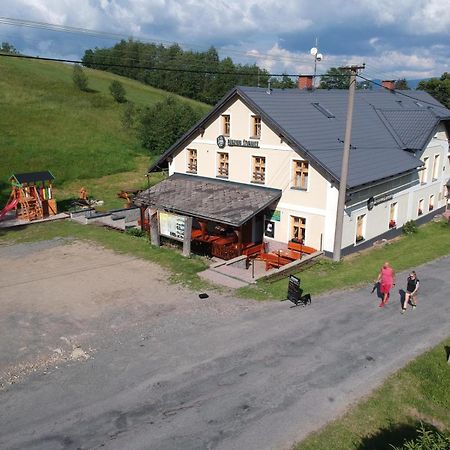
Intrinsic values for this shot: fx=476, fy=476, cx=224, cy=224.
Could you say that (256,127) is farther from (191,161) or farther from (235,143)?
(191,161)

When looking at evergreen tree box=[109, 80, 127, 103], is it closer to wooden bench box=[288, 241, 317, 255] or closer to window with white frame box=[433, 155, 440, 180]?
window with white frame box=[433, 155, 440, 180]

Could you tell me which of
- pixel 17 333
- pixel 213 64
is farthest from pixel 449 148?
pixel 213 64

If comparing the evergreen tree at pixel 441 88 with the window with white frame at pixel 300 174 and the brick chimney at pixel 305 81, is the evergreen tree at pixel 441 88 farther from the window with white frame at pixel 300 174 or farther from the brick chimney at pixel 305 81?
the window with white frame at pixel 300 174

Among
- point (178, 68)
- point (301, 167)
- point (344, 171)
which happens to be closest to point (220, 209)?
point (301, 167)

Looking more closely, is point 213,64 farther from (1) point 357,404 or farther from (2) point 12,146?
(1) point 357,404

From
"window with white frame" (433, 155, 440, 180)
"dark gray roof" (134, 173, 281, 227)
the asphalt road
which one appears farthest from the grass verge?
"window with white frame" (433, 155, 440, 180)
